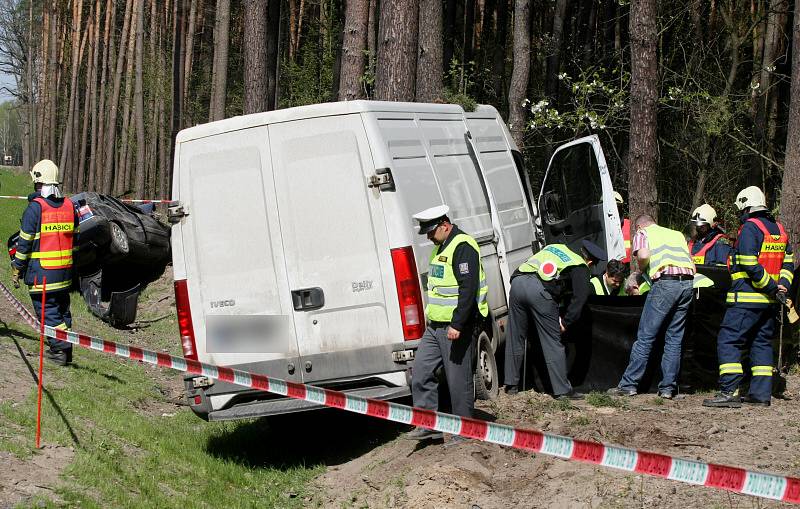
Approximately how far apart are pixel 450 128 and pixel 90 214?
8.18 m

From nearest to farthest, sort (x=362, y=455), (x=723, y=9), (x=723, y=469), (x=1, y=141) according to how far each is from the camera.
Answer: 1. (x=723, y=469)
2. (x=362, y=455)
3. (x=723, y=9)
4. (x=1, y=141)

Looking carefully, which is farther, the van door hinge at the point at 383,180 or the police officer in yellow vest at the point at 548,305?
the police officer in yellow vest at the point at 548,305

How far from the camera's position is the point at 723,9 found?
1812 cm

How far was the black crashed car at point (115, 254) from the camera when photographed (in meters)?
14.6

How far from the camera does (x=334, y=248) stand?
24.0 ft

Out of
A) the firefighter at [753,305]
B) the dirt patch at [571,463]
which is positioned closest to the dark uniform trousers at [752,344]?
the firefighter at [753,305]

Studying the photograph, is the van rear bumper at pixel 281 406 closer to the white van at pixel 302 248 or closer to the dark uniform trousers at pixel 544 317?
the white van at pixel 302 248

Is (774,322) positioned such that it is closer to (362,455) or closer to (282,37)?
(362,455)

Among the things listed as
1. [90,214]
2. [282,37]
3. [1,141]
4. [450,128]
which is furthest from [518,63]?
[1,141]

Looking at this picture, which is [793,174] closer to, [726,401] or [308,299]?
[726,401]

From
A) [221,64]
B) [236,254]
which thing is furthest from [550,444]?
[221,64]

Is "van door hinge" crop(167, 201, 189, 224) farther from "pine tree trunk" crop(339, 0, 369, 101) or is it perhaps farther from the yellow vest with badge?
"pine tree trunk" crop(339, 0, 369, 101)

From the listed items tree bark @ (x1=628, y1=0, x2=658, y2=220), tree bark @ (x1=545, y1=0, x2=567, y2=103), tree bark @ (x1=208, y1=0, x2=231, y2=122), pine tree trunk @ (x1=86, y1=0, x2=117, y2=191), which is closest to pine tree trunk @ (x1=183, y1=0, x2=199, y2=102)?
pine tree trunk @ (x1=86, y1=0, x2=117, y2=191)

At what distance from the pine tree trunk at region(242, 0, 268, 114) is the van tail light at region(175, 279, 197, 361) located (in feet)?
33.4
